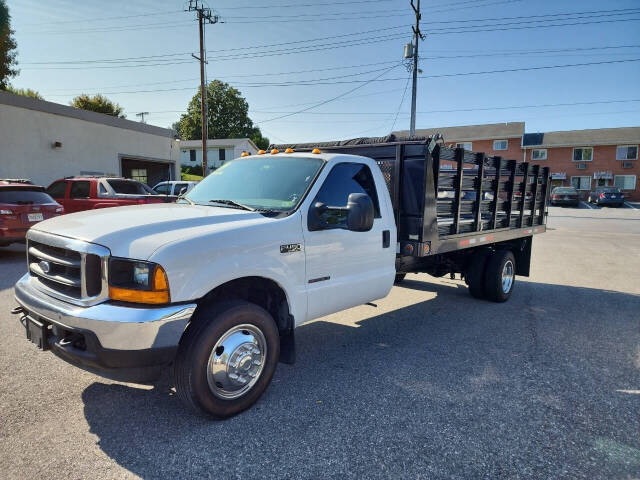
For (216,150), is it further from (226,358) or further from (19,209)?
(226,358)

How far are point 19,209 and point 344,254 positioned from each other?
8.61 m

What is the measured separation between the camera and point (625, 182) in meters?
43.7

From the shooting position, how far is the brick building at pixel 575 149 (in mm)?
43594

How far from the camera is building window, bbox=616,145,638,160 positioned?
43250mm

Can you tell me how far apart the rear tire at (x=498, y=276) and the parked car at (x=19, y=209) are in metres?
9.09

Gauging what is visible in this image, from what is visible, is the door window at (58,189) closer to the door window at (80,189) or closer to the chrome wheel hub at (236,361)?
the door window at (80,189)

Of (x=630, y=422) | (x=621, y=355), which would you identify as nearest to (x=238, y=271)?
(x=630, y=422)

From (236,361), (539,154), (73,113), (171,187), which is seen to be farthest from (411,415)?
(539,154)

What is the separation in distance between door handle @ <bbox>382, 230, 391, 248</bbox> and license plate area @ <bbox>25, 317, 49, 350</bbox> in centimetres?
296

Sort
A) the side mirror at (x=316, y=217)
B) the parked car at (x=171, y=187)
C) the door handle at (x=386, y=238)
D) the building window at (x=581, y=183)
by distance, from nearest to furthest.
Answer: the side mirror at (x=316, y=217) → the door handle at (x=386, y=238) → the parked car at (x=171, y=187) → the building window at (x=581, y=183)

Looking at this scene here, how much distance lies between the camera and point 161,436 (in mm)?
2949

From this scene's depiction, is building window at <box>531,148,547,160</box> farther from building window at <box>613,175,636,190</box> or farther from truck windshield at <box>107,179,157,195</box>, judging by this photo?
truck windshield at <box>107,179,157,195</box>

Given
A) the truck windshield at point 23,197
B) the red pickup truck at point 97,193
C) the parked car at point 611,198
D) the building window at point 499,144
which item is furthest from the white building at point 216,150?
the truck windshield at point 23,197

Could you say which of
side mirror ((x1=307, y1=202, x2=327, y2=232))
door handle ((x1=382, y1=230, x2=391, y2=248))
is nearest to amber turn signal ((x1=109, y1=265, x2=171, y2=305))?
side mirror ((x1=307, y1=202, x2=327, y2=232))
